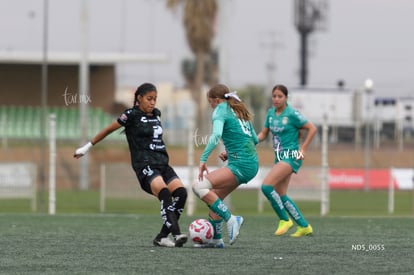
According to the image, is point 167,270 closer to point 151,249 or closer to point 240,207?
point 151,249

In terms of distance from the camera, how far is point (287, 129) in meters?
14.7

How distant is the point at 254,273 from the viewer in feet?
31.1

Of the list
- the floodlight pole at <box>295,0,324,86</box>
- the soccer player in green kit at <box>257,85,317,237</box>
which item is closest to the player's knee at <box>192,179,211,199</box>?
the soccer player in green kit at <box>257,85,317,237</box>

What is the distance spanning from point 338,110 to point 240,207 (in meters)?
21.7

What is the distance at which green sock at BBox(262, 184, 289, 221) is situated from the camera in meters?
14.4

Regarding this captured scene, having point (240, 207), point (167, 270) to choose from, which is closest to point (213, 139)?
point (167, 270)

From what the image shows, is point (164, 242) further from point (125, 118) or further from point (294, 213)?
point (294, 213)

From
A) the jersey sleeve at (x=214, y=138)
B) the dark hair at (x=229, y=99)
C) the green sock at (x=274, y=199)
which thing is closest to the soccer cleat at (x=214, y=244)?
the jersey sleeve at (x=214, y=138)

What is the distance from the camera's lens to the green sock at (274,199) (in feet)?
47.3

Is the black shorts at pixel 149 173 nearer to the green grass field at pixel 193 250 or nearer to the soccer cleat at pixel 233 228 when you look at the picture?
the green grass field at pixel 193 250

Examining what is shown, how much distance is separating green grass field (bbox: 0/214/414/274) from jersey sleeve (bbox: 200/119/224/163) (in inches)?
43.4

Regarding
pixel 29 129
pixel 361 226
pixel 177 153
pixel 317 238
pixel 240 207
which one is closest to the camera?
pixel 317 238

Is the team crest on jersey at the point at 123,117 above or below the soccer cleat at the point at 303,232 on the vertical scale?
above

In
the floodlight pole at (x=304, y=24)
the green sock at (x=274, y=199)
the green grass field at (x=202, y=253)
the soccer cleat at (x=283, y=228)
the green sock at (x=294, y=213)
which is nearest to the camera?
the green grass field at (x=202, y=253)
